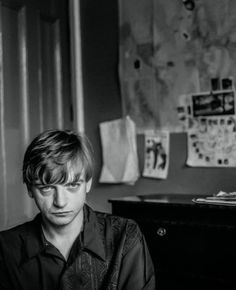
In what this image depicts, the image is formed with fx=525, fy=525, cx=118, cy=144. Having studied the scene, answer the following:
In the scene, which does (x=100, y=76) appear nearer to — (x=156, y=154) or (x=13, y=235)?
(x=156, y=154)

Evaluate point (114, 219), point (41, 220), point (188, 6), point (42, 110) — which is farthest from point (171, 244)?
point (188, 6)

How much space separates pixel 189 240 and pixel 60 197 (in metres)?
1.06

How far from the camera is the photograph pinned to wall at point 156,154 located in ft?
10.4

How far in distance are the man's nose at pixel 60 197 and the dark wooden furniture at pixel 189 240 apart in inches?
37.8

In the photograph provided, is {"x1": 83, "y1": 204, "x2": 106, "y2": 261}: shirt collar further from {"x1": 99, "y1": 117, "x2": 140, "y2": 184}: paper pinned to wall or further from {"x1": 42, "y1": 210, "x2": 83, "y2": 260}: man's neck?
{"x1": 99, "y1": 117, "x2": 140, "y2": 184}: paper pinned to wall

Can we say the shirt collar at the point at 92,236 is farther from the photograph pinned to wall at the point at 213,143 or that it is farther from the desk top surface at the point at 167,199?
the photograph pinned to wall at the point at 213,143

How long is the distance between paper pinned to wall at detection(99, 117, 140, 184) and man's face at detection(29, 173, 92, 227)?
1587 millimetres

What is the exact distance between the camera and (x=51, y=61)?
3.32 meters

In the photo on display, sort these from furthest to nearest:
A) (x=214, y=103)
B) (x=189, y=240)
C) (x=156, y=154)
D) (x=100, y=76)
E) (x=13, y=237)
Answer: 1. (x=100, y=76)
2. (x=156, y=154)
3. (x=214, y=103)
4. (x=189, y=240)
5. (x=13, y=237)

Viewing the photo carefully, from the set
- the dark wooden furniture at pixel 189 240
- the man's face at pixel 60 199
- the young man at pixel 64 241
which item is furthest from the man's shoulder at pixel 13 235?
the dark wooden furniture at pixel 189 240

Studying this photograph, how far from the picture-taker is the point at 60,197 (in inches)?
65.4

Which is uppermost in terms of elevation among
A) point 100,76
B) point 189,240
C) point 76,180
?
point 100,76

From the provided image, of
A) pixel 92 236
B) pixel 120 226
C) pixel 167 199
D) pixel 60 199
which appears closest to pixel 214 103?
pixel 167 199

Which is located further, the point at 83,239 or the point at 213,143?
the point at 213,143
